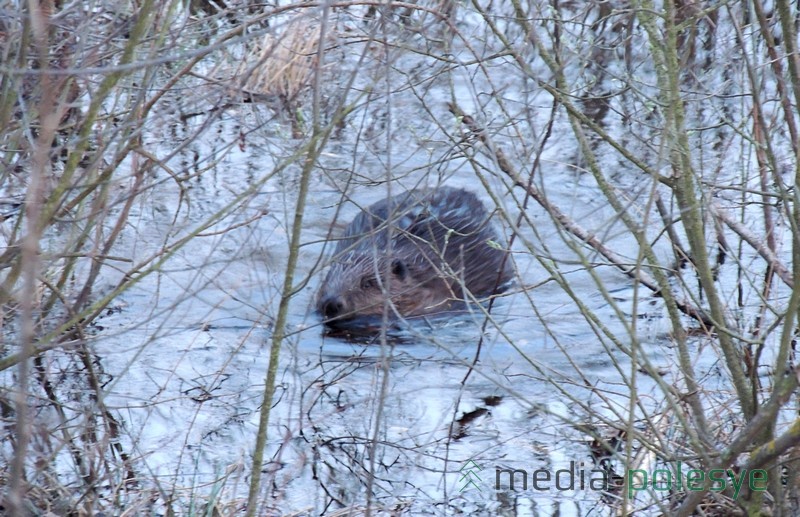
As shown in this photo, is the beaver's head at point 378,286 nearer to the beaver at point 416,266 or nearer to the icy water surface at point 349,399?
the beaver at point 416,266

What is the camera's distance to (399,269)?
5801mm

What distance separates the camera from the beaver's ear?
227 inches

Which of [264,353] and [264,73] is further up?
[264,73]

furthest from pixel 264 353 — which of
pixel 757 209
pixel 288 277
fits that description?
pixel 757 209

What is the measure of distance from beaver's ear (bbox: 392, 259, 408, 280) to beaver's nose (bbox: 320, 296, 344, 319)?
499 mm

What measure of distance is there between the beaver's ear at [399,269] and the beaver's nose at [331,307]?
19.6 inches

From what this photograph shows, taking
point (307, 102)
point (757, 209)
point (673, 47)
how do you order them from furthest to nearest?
point (307, 102)
point (757, 209)
point (673, 47)

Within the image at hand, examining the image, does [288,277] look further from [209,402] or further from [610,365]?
[610,365]

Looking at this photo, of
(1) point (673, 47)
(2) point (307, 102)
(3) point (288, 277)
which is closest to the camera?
(3) point (288, 277)

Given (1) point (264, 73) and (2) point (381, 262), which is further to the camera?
(1) point (264, 73)

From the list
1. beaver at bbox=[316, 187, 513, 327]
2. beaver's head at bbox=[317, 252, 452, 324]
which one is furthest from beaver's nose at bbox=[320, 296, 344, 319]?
beaver's head at bbox=[317, 252, 452, 324]

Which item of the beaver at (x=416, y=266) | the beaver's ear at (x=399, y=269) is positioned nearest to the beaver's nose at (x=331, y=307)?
the beaver at (x=416, y=266)

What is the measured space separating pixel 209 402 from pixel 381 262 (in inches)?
69.1

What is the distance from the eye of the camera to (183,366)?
452cm
